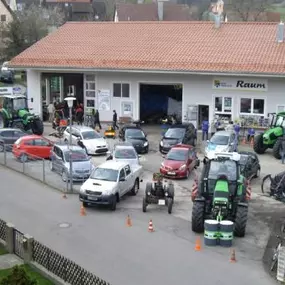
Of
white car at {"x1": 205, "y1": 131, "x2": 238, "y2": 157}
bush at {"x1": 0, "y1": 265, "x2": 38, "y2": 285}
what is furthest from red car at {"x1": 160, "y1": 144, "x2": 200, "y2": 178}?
bush at {"x1": 0, "y1": 265, "x2": 38, "y2": 285}

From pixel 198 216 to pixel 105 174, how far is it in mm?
5284

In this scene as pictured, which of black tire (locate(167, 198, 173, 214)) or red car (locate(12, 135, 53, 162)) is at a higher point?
red car (locate(12, 135, 53, 162))

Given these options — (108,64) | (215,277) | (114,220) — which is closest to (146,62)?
(108,64)

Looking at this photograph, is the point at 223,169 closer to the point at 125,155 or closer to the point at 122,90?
the point at 125,155

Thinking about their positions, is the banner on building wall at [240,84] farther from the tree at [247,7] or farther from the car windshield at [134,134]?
the tree at [247,7]

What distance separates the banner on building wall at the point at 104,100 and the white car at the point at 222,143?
40.8 feet

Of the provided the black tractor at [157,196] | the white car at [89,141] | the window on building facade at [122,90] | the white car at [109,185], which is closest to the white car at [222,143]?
the white car at [89,141]

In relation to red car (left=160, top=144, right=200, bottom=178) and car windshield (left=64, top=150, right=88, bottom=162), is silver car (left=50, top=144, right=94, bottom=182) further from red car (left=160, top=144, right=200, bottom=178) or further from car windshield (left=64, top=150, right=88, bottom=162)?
red car (left=160, top=144, right=200, bottom=178)

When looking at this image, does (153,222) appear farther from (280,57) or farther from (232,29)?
(232,29)

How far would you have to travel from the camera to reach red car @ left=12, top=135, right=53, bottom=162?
1202 inches

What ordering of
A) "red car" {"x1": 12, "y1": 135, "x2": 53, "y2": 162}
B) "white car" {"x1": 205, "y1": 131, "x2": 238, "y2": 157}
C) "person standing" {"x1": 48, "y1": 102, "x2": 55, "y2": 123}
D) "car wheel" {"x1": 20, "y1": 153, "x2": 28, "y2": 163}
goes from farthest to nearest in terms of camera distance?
"person standing" {"x1": 48, "y1": 102, "x2": 55, "y2": 123}
"white car" {"x1": 205, "y1": 131, "x2": 238, "y2": 157}
"red car" {"x1": 12, "y1": 135, "x2": 53, "y2": 162}
"car wheel" {"x1": 20, "y1": 153, "x2": 28, "y2": 163}

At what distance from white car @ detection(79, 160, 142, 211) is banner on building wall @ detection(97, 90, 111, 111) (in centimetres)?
1857

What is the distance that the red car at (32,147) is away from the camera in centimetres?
3053

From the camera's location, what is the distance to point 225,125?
38.5 m
